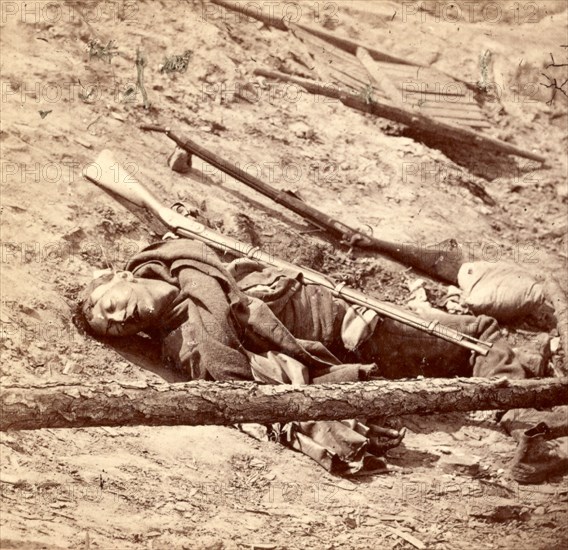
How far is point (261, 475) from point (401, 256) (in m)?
3.03

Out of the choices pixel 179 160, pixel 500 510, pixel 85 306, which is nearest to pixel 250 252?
pixel 85 306

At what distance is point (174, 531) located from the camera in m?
5.29

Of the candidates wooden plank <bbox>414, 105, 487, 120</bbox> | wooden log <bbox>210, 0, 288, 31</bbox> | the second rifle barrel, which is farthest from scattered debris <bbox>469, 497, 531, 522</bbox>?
wooden log <bbox>210, 0, 288, 31</bbox>

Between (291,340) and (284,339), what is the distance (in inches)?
1.9

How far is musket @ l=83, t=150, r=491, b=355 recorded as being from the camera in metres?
7.18

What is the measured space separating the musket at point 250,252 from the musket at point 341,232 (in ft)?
2.99

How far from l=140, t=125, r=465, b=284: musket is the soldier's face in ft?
6.76

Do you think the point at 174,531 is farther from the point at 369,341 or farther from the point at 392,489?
the point at 369,341

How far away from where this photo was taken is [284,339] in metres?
6.66

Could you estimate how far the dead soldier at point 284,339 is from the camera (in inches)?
249

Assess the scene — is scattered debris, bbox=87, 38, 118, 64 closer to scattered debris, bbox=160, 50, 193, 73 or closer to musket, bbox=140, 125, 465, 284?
scattered debris, bbox=160, 50, 193, 73

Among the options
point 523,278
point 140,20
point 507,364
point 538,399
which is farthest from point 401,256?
point 140,20

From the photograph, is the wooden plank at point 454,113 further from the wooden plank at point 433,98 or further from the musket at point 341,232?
the musket at point 341,232

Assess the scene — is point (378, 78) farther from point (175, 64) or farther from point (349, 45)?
point (175, 64)
